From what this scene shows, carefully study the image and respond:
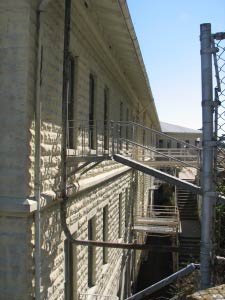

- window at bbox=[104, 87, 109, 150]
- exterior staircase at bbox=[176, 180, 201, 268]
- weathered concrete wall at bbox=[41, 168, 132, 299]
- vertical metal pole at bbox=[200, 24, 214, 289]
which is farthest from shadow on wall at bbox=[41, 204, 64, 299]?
exterior staircase at bbox=[176, 180, 201, 268]

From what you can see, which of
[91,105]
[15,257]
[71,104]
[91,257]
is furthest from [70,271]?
[91,105]

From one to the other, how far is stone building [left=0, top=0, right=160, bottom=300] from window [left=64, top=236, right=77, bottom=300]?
0.02 metres

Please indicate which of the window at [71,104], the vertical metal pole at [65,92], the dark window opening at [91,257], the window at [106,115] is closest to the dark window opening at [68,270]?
the vertical metal pole at [65,92]

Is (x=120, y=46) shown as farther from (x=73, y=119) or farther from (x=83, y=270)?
(x=83, y=270)

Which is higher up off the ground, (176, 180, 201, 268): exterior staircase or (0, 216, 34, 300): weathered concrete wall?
(0, 216, 34, 300): weathered concrete wall

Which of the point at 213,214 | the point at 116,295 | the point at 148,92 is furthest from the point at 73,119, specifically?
the point at 148,92

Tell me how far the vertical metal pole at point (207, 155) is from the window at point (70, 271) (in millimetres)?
4349

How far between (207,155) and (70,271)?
514 centimetres

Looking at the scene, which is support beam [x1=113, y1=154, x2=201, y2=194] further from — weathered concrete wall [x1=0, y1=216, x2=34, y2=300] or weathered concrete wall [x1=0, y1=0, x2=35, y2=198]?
weathered concrete wall [x1=0, y1=216, x2=34, y2=300]

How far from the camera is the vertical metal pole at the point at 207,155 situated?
329cm

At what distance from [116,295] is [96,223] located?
3898mm

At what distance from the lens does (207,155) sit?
11.0ft

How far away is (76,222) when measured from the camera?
7.80 meters

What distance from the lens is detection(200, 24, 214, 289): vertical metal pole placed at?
3.29 meters
